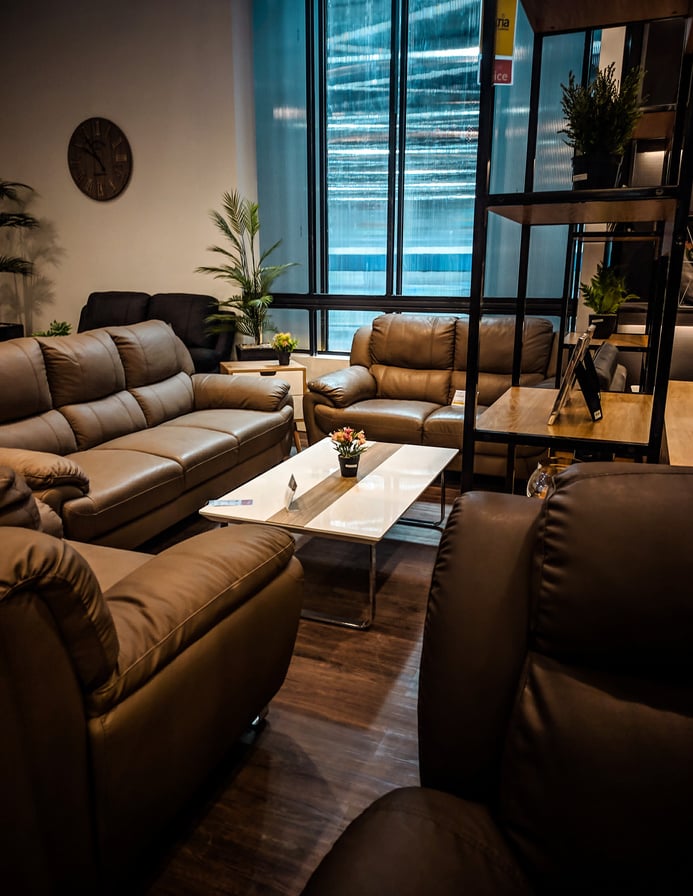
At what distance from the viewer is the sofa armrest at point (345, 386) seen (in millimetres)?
4344

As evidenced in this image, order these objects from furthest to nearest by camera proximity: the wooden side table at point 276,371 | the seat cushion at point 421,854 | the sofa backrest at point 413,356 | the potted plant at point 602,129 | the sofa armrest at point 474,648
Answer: the wooden side table at point 276,371, the sofa backrest at point 413,356, the potted plant at point 602,129, the sofa armrest at point 474,648, the seat cushion at point 421,854

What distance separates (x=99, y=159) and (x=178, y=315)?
5.31 ft

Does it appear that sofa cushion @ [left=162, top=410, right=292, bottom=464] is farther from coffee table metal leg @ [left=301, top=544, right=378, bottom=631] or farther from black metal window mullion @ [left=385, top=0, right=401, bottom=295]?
black metal window mullion @ [left=385, top=0, right=401, bottom=295]

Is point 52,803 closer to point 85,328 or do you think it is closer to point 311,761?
point 311,761

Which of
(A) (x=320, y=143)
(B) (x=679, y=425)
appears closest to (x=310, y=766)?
(B) (x=679, y=425)

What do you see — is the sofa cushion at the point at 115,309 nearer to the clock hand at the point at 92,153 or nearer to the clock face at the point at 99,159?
the clock face at the point at 99,159

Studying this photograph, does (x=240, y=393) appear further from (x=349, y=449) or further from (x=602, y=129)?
(x=602, y=129)

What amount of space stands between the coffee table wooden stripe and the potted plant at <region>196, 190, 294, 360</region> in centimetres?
207

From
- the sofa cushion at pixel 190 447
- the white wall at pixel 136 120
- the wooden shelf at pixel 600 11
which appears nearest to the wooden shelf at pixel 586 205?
the wooden shelf at pixel 600 11

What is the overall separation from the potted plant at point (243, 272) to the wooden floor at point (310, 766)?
117 inches

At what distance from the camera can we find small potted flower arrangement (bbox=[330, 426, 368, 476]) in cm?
299

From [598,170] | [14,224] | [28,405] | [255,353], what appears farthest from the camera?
[14,224]

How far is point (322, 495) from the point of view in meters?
2.83

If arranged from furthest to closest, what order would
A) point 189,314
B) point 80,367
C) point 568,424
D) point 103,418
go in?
point 189,314
point 103,418
point 80,367
point 568,424
